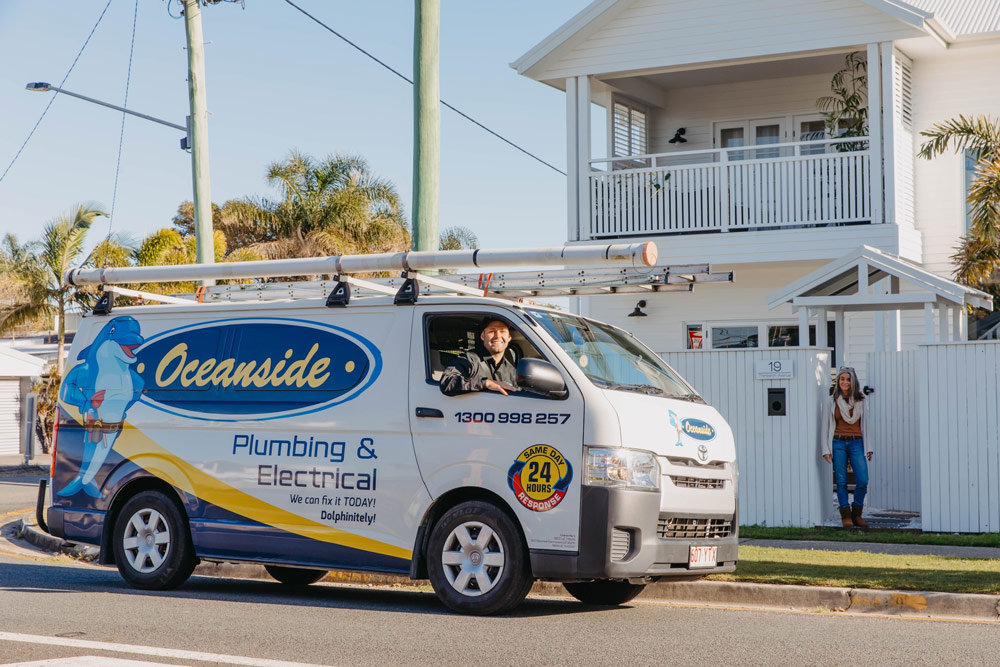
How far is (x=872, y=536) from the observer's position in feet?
38.9

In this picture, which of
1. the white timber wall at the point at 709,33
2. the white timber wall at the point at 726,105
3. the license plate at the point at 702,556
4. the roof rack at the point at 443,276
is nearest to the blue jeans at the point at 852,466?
the roof rack at the point at 443,276

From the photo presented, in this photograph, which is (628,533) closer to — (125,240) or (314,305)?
(314,305)

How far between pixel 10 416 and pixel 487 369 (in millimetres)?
31749

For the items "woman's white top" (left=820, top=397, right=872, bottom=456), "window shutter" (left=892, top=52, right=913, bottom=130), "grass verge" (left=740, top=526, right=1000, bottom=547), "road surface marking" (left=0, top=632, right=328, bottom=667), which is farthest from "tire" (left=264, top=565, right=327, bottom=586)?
"window shutter" (left=892, top=52, right=913, bottom=130)

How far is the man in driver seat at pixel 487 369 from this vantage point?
8227 mm

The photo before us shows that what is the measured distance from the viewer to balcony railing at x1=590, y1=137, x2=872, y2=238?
17922mm

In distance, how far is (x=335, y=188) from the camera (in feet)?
125

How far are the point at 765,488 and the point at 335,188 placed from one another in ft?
88.2

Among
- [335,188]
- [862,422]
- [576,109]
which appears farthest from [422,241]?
[335,188]

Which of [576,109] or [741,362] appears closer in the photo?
[741,362]

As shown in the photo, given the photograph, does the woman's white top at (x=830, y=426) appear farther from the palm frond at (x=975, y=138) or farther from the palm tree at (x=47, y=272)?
the palm tree at (x=47, y=272)

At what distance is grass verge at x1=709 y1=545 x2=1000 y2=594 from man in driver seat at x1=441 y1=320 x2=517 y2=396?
2309 millimetres

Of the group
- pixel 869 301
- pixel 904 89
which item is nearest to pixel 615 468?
pixel 869 301

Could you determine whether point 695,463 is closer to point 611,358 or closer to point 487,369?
point 611,358
